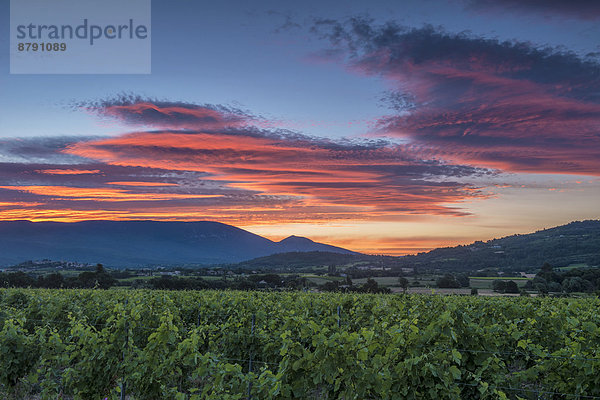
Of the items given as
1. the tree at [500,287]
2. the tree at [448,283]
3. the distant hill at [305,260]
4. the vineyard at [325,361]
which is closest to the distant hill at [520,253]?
the distant hill at [305,260]

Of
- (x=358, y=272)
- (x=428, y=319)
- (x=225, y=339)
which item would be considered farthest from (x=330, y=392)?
(x=358, y=272)

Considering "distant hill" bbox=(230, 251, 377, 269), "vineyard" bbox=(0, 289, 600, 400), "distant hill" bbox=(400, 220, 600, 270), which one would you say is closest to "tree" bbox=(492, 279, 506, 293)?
"distant hill" bbox=(400, 220, 600, 270)

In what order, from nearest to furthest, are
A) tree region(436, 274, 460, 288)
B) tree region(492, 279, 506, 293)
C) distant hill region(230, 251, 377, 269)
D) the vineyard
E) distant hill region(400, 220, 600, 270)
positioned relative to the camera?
the vineyard → tree region(492, 279, 506, 293) → tree region(436, 274, 460, 288) → distant hill region(400, 220, 600, 270) → distant hill region(230, 251, 377, 269)

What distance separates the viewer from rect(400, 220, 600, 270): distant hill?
267 feet

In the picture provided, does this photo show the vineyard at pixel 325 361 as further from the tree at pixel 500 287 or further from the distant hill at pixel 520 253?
the distant hill at pixel 520 253

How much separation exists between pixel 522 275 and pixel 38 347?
7158cm

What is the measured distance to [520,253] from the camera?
285ft

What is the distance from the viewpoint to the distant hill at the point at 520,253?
81.4m

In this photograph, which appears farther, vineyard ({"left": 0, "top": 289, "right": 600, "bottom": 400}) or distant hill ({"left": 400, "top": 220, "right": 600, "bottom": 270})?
distant hill ({"left": 400, "top": 220, "right": 600, "bottom": 270})

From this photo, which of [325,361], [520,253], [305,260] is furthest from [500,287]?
[305,260]

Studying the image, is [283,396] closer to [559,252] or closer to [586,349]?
[586,349]

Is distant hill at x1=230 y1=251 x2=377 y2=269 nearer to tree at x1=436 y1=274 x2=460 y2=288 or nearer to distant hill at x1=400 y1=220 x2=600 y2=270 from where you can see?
distant hill at x1=400 y1=220 x2=600 y2=270

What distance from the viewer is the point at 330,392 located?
6.69 meters

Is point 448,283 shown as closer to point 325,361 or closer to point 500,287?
point 500,287
